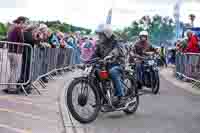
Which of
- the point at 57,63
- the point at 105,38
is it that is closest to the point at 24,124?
the point at 105,38

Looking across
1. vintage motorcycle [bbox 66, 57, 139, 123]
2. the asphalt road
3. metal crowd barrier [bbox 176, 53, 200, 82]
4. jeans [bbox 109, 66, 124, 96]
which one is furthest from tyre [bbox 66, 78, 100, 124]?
metal crowd barrier [bbox 176, 53, 200, 82]

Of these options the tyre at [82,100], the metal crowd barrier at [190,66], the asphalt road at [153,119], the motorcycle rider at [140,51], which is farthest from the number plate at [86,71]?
the metal crowd barrier at [190,66]

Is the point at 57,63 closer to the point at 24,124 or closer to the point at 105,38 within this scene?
the point at 105,38

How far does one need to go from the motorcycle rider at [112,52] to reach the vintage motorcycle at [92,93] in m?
0.11

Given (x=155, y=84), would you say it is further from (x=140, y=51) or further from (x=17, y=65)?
(x=17, y=65)

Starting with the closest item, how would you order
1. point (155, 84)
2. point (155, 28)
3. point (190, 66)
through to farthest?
point (155, 84)
point (190, 66)
point (155, 28)

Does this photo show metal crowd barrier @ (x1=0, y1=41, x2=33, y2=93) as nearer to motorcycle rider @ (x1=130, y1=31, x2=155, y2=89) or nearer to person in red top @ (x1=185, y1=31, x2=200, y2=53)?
motorcycle rider @ (x1=130, y1=31, x2=155, y2=89)

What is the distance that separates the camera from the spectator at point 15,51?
11.7 m

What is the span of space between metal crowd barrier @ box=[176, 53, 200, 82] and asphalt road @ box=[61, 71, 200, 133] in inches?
202

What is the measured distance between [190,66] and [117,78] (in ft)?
30.8

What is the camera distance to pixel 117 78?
9.38 meters

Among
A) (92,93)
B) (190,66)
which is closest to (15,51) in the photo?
(92,93)

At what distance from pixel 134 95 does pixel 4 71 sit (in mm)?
3259

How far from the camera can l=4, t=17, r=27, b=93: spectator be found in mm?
11672
